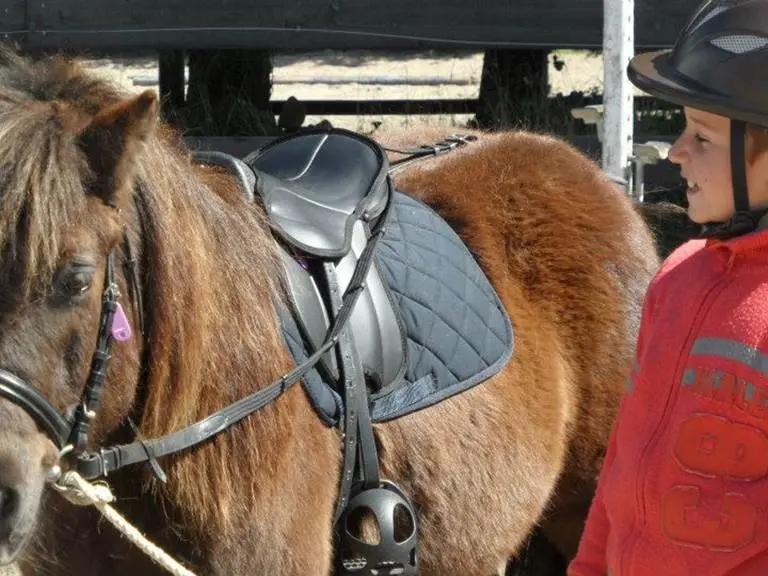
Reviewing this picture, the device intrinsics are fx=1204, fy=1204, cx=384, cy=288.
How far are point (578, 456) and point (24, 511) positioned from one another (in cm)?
178

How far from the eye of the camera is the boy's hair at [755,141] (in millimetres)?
1704

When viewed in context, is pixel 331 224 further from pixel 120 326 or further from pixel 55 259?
pixel 55 259

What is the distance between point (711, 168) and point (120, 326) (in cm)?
99

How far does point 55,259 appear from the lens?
6.18ft

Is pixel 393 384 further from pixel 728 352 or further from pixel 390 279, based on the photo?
pixel 728 352

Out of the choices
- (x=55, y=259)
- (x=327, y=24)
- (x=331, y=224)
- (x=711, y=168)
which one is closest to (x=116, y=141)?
(x=55, y=259)

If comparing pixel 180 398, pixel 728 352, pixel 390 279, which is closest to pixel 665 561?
pixel 728 352

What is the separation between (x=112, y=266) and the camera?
2014 mm

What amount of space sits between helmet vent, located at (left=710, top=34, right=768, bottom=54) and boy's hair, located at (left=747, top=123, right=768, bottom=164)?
0.36ft

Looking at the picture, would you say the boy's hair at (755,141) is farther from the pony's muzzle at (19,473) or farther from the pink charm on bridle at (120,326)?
the pony's muzzle at (19,473)

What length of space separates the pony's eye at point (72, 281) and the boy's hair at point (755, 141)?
1031 millimetres

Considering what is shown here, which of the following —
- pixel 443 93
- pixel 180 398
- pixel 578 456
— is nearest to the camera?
pixel 180 398

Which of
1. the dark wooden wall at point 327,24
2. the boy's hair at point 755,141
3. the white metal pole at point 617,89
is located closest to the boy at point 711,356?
the boy's hair at point 755,141

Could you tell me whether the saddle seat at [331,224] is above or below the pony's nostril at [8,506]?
above
